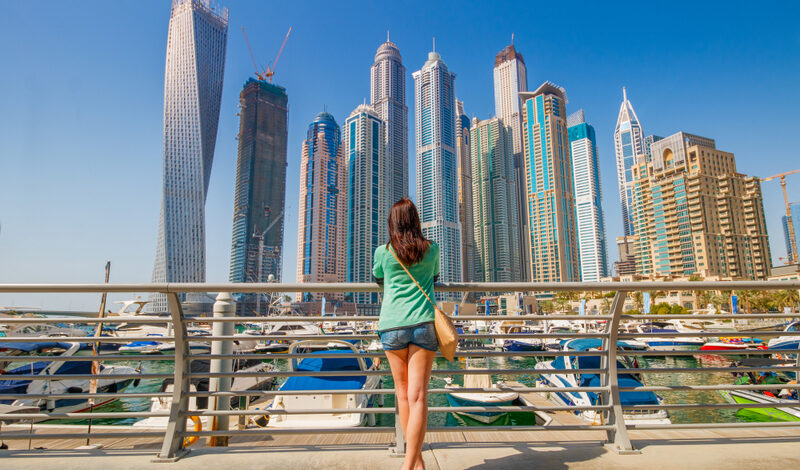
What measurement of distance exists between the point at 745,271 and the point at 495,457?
142781 mm

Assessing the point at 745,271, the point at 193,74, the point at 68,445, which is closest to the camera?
the point at 68,445

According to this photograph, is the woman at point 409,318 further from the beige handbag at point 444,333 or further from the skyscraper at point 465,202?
A: the skyscraper at point 465,202

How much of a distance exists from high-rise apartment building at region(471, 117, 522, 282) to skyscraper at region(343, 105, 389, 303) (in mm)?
46754

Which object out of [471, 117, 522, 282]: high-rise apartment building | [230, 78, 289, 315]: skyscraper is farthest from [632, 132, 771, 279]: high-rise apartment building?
[230, 78, 289, 315]: skyscraper

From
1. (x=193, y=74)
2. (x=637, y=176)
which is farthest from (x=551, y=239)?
(x=193, y=74)

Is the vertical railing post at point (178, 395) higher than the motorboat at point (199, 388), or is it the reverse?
the vertical railing post at point (178, 395)

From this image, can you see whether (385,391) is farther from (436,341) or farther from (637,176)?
(637,176)

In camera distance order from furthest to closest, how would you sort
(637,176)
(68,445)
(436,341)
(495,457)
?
(637,176), (68,445), (495,457), (436,341)

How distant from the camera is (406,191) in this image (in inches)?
6747

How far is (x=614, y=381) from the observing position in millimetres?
3443

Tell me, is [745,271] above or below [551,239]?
below

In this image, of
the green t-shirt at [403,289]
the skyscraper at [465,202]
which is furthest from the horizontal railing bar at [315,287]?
the skyscraper at [465,202]

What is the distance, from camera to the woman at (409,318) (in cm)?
274

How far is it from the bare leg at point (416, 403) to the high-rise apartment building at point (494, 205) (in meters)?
171
